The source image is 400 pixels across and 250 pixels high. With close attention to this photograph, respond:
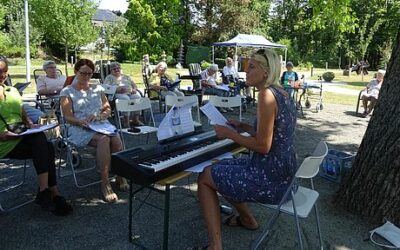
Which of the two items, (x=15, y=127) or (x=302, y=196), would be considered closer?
(x=302, y=196)

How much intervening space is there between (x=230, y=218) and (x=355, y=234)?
1.16 meters

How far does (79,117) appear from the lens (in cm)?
426

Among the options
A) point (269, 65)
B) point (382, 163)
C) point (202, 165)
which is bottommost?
point (382, 163)

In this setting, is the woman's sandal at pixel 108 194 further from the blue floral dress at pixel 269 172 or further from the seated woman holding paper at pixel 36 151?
the blue floral dress at pixel 269 172

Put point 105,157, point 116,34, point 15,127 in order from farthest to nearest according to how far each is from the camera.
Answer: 1. point 116,34
2. point 105,157
3. point 15,127

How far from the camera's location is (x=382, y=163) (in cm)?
351

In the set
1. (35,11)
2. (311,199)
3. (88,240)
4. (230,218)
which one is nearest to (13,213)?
(88,240)

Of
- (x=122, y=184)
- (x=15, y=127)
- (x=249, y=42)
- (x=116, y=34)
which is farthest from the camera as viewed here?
(x=116, y=34)

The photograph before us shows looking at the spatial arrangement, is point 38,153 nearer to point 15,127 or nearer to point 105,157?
point 15,127

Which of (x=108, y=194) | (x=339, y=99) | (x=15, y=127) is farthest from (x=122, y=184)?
(x=339, y=99)

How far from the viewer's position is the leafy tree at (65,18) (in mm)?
17833

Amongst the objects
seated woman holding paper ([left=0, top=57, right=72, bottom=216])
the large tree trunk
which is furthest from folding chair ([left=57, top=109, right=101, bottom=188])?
the large tree trunk

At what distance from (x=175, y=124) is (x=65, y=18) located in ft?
57.3

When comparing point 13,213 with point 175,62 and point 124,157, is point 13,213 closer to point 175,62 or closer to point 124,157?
point 124,157
